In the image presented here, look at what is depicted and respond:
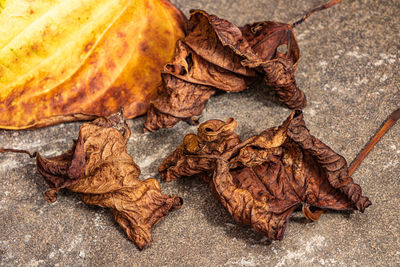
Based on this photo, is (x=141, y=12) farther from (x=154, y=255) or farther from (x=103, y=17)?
(x=154, y=255)

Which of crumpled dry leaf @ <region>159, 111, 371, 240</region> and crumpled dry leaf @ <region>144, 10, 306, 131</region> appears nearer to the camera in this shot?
crumpled dry leaf @ <region>159, 111, 371, 240</region>

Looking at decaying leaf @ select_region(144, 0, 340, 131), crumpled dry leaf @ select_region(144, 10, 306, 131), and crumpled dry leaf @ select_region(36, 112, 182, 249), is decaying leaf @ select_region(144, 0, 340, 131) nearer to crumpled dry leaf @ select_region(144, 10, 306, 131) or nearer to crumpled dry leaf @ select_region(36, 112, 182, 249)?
crumpled dry leaf @ select_region(144, 10, 306, 131)

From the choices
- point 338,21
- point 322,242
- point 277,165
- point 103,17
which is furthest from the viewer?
point 338,21

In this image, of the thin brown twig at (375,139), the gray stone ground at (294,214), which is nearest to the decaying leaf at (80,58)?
the gray stone ground at (294,214)

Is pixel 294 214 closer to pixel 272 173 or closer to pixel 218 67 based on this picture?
pixel 272 173

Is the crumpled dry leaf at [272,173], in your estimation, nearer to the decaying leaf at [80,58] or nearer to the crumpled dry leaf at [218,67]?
the crumpled dry leaf at [218,67]

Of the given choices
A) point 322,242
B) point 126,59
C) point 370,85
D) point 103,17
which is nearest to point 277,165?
point 322,242

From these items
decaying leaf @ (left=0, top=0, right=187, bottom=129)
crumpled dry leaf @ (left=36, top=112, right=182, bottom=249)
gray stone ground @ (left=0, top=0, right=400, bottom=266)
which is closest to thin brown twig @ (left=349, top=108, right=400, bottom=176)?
gray stone ground @ (left=0, top=0, right=400, bottom=266)
